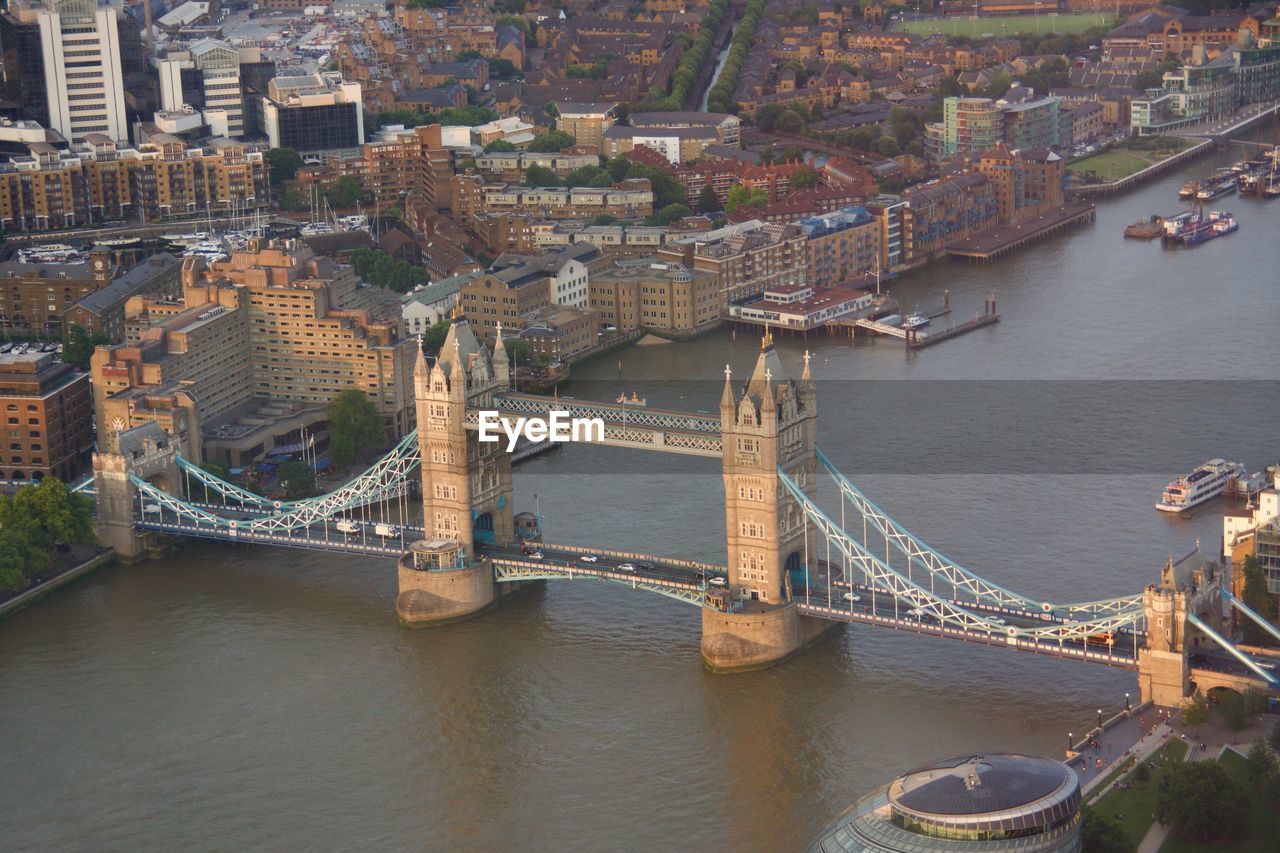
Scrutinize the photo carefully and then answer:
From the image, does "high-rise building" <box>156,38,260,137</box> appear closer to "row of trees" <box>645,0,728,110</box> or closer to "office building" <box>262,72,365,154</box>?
"office building" <box>262,72,365,154</box>

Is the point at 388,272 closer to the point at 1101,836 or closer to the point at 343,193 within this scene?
the point at 343,193

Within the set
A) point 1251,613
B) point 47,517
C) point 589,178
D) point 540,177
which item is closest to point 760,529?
point 1251,613

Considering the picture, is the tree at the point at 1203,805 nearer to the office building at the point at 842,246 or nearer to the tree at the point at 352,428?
the tree at the point at 352,428

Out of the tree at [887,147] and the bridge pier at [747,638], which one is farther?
the tree at [887,147]

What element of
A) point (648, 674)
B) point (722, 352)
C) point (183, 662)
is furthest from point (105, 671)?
point (722, 352)

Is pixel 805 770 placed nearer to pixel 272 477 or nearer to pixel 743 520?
pixel 743 520

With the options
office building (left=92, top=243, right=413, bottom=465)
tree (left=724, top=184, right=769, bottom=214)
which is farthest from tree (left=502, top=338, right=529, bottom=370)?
tree (left=724, top=184, right=769, bottom=214)

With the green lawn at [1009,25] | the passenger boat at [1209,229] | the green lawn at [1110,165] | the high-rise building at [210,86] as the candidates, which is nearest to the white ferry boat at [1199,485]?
the passenger boat at [1209,229]
